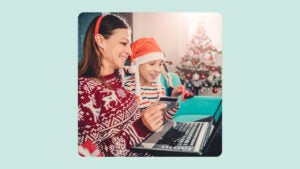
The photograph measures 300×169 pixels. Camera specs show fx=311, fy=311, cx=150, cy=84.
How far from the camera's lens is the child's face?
251cm

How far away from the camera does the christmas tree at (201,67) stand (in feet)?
8.25

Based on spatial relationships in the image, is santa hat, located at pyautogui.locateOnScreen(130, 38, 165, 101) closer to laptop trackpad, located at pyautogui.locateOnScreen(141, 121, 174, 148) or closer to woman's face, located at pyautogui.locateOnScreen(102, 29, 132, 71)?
woman's face, located at pyautogui.locateOnScreen(102, 29, 132, 71)

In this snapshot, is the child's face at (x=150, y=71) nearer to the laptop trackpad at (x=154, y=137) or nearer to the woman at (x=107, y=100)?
the woman at (x=107, y=100)

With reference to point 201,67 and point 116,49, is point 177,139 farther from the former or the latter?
point 116,49

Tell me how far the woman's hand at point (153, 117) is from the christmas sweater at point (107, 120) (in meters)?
0.04

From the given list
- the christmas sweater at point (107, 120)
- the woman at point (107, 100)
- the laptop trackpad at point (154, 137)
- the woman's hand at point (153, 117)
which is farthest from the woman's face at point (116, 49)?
the laptop trackpad at point (154, 137)

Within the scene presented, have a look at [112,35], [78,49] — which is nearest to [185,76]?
[112,35]

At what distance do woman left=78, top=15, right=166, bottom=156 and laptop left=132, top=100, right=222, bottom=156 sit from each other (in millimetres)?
74

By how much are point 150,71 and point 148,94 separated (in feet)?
0.61

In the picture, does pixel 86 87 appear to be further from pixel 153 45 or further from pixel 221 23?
pixel 221 23

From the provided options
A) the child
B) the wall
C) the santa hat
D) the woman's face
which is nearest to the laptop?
the child

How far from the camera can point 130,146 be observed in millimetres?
2486

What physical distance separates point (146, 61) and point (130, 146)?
694 millimetres

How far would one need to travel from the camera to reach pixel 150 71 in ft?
8.25
